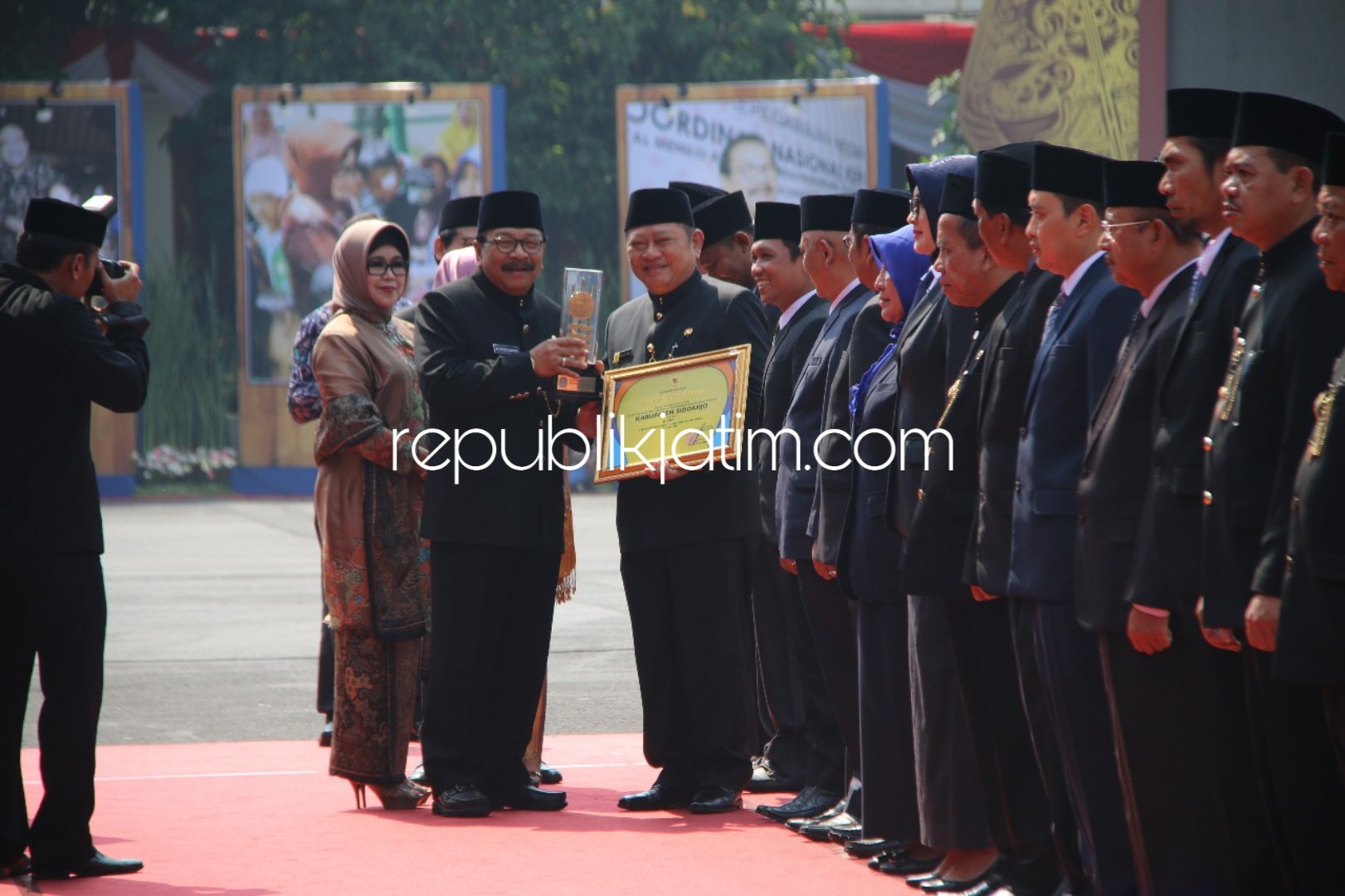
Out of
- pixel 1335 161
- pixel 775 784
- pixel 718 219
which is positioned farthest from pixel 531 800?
pixel 1335 161

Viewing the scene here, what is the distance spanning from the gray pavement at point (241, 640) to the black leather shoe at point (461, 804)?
69.8 inches

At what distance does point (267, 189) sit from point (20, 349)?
1429 cm

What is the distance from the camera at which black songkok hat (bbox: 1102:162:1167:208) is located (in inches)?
179

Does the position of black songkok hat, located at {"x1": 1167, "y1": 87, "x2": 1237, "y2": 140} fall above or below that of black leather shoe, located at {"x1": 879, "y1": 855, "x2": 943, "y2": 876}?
above

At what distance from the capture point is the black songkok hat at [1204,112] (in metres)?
4.34

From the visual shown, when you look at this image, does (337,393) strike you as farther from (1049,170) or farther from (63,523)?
(1049,170)

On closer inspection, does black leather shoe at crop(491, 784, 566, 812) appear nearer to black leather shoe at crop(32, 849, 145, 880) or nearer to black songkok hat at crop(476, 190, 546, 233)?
black leather shoe at crop(32, 849, 145, 880)

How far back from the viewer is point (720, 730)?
6605 millimetres

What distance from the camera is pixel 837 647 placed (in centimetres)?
626

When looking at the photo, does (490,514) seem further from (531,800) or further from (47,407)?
Answer: (47,407)

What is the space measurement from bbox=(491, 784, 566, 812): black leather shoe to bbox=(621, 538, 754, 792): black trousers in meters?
0.37

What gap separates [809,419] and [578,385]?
0.84m

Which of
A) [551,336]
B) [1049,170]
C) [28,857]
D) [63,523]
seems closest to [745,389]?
[551,336]

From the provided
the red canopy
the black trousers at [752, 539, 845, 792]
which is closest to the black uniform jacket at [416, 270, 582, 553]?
the black trousers at [752, 539, 845, 792]
